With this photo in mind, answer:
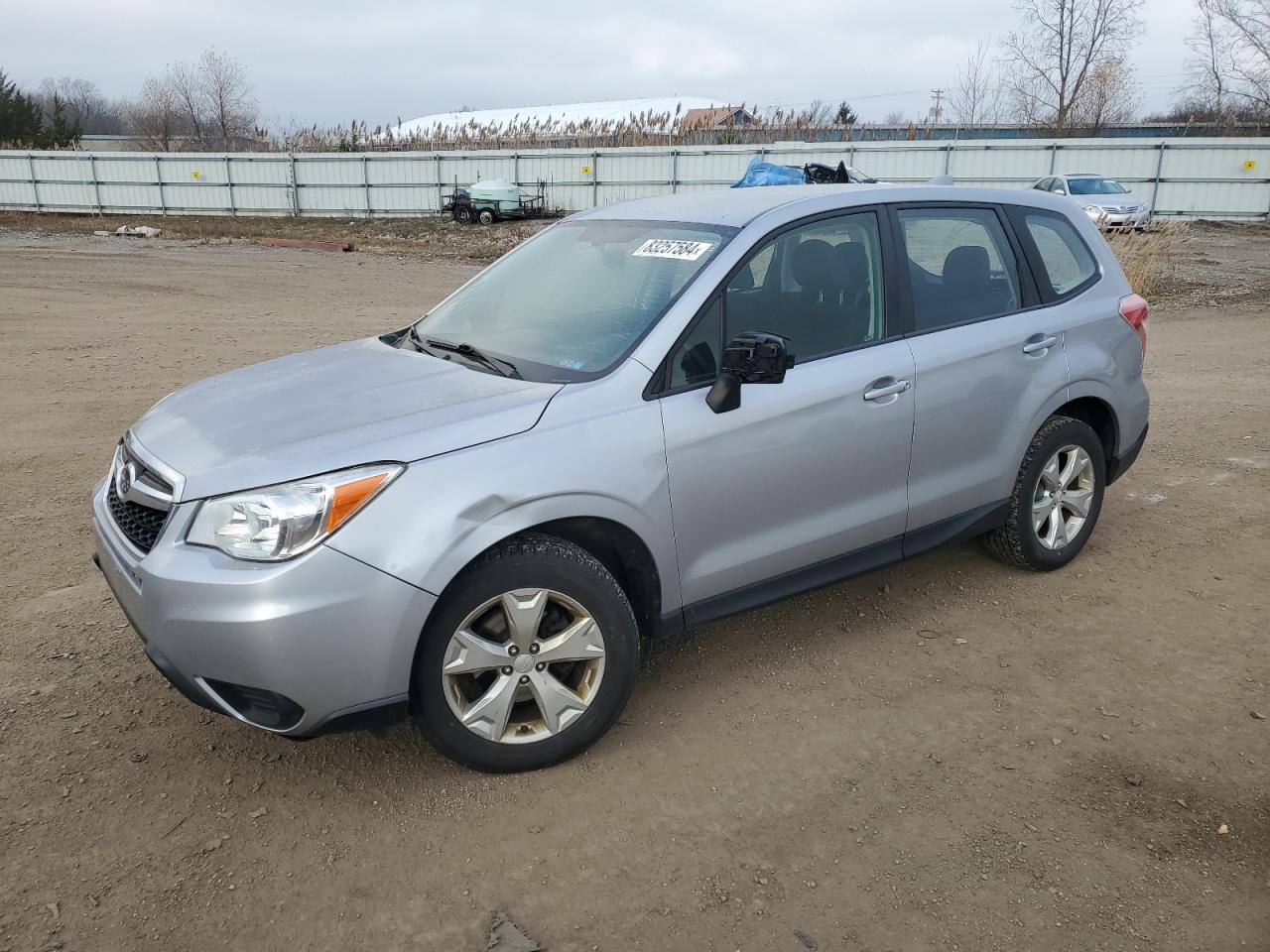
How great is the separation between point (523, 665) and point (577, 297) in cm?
151

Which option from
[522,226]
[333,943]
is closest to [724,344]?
[333,943]

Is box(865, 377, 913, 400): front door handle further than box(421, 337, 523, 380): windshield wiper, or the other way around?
box(865, 377, 913, 400): front door handle

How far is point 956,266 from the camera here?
4195 mm

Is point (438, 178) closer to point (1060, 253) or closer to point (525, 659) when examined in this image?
point (1060, 253)

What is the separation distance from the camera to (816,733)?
11.2ft

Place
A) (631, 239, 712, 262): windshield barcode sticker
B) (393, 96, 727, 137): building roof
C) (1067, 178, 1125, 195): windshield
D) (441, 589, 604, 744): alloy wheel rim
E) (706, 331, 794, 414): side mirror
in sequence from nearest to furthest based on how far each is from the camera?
(441, 589, 604, 744): alloy wheel rim → (706, 331, 794, 414): side mirror → (631, 239, 712, 262): windshield barcode sticker → (1067, 178, 1125, 195): windshield → (393, 96, 727, 137): building roof

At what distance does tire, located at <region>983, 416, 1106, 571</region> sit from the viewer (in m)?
4.41

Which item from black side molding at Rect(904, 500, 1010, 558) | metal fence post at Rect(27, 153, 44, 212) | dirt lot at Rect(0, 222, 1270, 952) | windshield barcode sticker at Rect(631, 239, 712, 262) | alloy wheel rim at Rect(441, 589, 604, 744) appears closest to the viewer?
dirt lot at Rect(0, 222, 1270, 952)

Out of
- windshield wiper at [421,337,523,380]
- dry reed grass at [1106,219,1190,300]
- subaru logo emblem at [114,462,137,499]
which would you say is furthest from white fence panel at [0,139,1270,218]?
subaru logo emblem at [114,462,137,499]

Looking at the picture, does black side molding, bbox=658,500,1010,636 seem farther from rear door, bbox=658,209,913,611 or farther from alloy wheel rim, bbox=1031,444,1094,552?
alloy wheel rim, bbox=1031,444,1094,552

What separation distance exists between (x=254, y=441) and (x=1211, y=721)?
3.43 m

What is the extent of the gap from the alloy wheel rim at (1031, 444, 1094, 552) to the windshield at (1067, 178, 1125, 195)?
21476 mm

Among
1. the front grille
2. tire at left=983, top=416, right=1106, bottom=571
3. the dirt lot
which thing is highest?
the front grille

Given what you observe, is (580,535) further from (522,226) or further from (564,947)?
(522,226)
